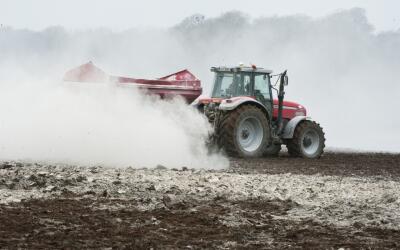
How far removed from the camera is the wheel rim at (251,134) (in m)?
18.4

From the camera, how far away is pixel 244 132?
18.4 metres

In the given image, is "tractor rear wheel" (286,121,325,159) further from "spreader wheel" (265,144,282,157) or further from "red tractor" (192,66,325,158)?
"spreader wheel" (265,144,282,157)

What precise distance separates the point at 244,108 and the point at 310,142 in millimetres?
2787

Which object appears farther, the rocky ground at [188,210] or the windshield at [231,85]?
the windshield at [231,85]

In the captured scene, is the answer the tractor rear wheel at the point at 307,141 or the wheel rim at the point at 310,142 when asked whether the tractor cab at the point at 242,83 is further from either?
the wheel rim at the point at 310,142

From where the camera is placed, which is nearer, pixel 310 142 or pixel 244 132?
pixel 244 132

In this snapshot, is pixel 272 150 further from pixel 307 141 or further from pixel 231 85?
pixel 231 85

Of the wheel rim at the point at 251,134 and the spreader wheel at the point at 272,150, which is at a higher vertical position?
the wheel rim at the point at 251,134

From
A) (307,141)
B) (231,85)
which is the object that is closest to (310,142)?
(307,141)

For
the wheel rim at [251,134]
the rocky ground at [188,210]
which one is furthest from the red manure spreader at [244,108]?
the rocky ground at [188,210]

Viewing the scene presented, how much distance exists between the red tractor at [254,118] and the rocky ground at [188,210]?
475 cm

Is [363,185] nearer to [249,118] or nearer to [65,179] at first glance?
[65,179]

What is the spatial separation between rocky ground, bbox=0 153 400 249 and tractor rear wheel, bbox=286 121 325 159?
20.0 ft

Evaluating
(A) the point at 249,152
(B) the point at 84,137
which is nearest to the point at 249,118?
(A) the point at 249,152
